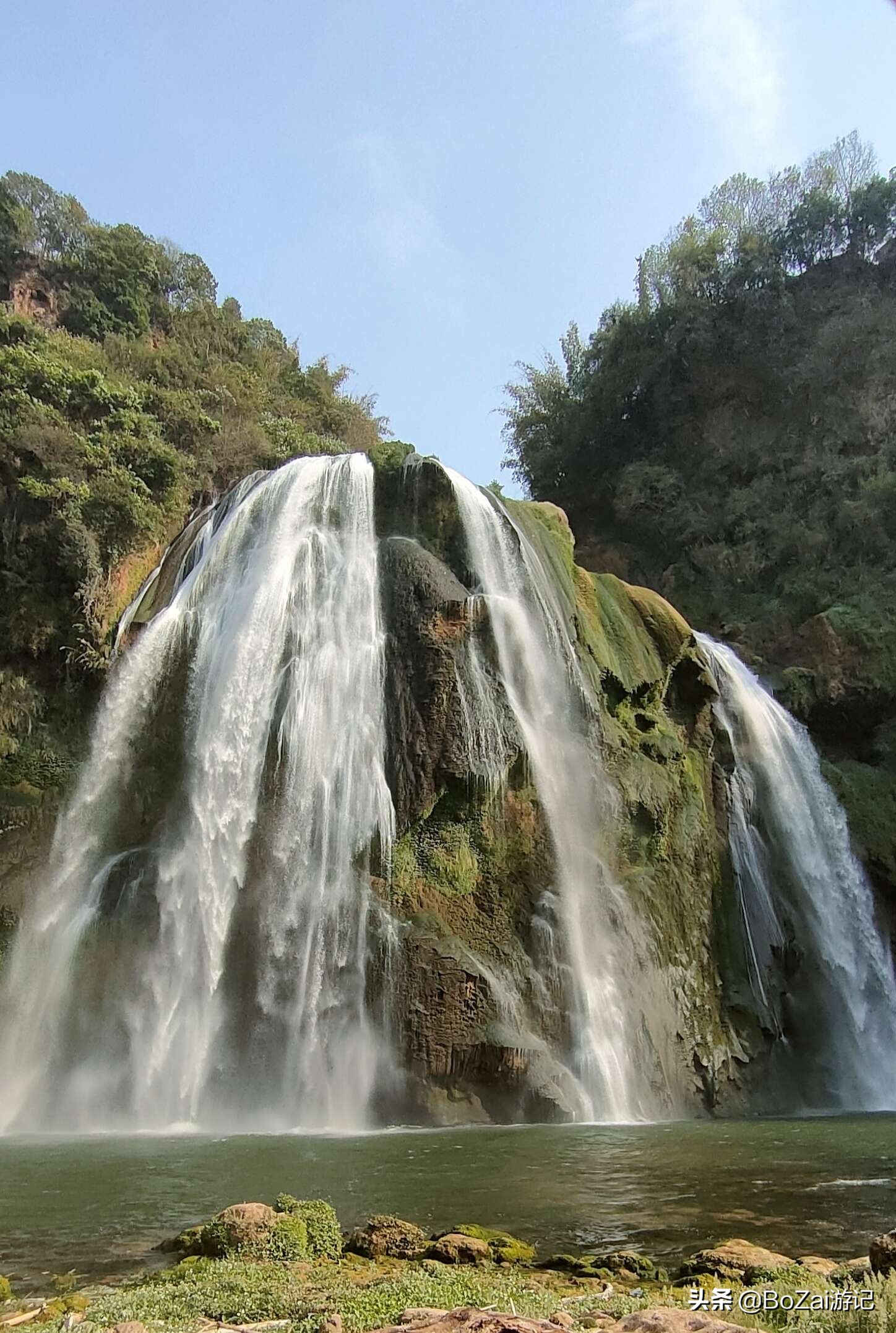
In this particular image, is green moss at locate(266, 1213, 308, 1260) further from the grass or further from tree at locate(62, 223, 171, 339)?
tree at locate(62, 223, 171, 339)

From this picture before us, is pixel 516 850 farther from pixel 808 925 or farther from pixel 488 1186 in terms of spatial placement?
pixel 488 1186

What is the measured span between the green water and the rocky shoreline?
395 mm

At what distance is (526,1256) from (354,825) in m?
9.41

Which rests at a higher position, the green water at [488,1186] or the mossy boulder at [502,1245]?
the green water at [488,1186]

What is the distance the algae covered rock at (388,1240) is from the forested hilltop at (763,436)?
19.2 m

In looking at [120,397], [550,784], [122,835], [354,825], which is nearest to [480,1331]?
[354,825]

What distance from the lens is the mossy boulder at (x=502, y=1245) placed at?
16.0ft

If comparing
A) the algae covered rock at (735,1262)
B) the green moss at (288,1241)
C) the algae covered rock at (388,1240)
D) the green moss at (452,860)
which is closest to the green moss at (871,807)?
the green moss at (452,860)

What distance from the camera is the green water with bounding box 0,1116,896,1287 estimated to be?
5.39m

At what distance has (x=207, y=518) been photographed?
20.9 m

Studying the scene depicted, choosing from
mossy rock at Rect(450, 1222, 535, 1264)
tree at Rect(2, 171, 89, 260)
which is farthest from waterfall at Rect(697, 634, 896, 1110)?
tree at Rect(2, 171, 89, 260)

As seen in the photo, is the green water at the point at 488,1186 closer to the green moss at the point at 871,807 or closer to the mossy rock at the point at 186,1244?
the mossy rock at the point at 186,1244

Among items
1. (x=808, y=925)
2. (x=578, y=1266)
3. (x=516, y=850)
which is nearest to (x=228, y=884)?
(x=516, y=850)

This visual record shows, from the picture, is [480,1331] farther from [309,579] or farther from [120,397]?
[120,397]
